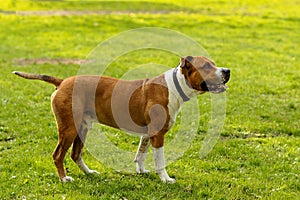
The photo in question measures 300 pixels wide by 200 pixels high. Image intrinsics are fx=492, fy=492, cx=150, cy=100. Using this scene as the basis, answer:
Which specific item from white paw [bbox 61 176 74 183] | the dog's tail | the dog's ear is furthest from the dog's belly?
white paw [bbox 61 176 74 183]

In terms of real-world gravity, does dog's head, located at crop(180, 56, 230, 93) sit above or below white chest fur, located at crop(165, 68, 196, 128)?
above

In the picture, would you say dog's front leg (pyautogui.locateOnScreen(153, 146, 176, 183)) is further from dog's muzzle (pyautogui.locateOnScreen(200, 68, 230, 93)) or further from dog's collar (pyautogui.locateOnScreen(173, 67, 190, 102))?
dog's muzzle (pyautogui.locateOnScreen(200, 68, 230, 93))

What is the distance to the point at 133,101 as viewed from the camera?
24.8 ft

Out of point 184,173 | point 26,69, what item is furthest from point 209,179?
point 26,69

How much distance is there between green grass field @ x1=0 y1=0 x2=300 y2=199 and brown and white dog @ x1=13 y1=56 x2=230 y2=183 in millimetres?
567

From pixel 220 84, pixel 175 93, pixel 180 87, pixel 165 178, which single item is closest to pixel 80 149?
pixel 165 178

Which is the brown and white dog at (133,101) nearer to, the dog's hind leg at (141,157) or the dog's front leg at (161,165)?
the dog's front leg at (161,165)

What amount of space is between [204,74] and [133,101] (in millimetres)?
1179

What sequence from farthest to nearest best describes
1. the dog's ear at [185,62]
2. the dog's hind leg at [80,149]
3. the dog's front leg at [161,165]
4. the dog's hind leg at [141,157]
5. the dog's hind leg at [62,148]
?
1. the dog's hind leg at [141,157]
2. the dog's hind leg at [80,149]
3. the dog's front leg at [161,165]
4. the dog's hind leg at [62,148]
5. the dog's ear at [185,62]

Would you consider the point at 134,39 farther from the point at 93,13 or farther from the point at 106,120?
the point at 106,120

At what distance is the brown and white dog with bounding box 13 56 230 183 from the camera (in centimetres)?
722

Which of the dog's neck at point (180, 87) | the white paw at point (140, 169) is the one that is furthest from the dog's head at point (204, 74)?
the white paw at point (140, 169)

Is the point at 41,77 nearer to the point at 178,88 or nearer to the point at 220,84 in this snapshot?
the point at 178,88

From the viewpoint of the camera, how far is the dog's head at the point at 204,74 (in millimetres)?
7160
